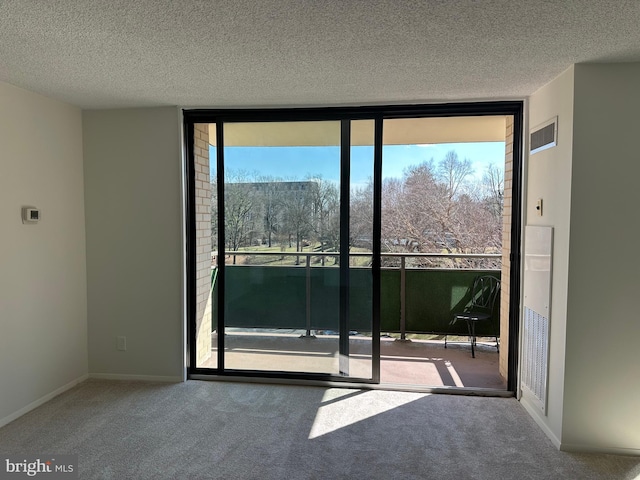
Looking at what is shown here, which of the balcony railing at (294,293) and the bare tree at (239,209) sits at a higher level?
the bare tree at (239,209)

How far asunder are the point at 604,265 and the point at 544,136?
3.21ft

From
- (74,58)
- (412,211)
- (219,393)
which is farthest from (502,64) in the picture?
(412,211)

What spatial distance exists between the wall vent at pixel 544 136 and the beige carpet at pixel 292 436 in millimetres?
1971

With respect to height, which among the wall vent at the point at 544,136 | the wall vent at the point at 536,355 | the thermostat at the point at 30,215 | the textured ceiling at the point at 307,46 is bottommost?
the wall vent at the point at 536,355

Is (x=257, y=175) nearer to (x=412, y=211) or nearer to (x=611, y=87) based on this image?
(x=611, y=87)

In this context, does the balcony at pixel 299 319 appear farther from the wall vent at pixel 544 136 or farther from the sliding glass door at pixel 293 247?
the wall vent at pixel 544 136

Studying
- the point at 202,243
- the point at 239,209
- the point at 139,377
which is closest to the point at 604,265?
the point at 239,209

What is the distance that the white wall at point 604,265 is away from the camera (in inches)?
97.0

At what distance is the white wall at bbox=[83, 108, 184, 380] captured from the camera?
3555 millimetres

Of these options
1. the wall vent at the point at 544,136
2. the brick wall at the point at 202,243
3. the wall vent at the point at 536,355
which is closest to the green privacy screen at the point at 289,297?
the brick wall at the point at 202,243

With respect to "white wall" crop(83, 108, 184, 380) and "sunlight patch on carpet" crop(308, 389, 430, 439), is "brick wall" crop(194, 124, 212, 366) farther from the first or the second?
"sunlight patch on carpet" crop(308, 389, 430, 439)

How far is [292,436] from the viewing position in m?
2.68

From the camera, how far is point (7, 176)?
2873 mm

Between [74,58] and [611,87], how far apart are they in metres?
3.21
